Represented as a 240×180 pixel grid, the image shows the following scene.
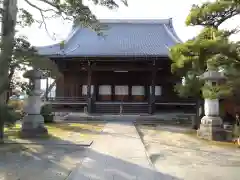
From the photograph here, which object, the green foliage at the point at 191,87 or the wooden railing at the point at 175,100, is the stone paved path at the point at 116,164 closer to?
the green foliage at the point at 191,87

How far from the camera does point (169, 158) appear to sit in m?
7.05

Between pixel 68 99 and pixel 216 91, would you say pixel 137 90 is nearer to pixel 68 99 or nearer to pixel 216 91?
pixel 68 99

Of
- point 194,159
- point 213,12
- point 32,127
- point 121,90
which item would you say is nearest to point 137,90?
point 121,90

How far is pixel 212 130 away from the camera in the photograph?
10602mm

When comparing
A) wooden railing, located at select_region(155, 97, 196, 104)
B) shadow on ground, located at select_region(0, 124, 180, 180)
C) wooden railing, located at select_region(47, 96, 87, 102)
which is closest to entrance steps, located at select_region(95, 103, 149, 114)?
wooden railing, located at select_region(155, 97, 196, 104)

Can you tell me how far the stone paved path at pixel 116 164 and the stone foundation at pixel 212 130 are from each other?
3.52 m

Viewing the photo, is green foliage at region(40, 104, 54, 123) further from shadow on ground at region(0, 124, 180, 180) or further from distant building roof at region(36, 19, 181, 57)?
shadow on ground at region(0, 124, 180, 180)

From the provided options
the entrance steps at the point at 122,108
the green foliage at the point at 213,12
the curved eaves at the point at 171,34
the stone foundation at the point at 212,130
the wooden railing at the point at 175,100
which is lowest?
the stone foundation at the point at 212,130

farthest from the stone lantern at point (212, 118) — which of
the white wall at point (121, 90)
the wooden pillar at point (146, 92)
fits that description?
the white wall at point (121, 90)

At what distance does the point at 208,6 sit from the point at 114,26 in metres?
17.1

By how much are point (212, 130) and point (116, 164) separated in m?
5.83

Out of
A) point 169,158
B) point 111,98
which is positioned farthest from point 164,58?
point 169,158

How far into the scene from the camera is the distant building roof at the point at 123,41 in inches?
799

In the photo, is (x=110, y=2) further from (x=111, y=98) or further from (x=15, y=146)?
(x=111, y=98)
